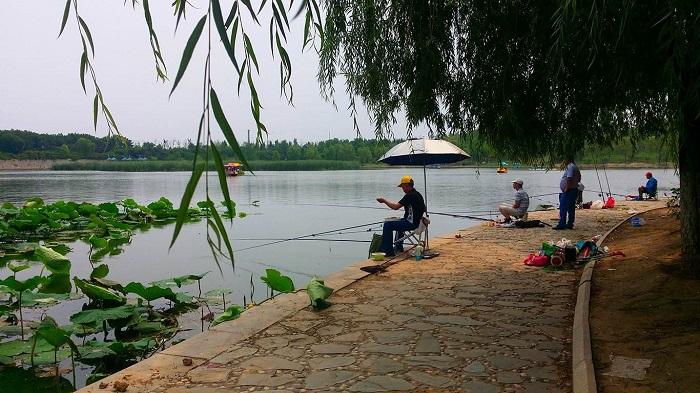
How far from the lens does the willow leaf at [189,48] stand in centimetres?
141

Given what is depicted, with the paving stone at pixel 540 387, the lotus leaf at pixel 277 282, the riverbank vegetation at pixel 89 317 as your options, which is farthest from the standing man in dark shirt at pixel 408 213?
the paving stone at pixel 540 387

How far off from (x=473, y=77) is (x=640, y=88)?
1.42 meters

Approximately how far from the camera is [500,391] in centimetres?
323

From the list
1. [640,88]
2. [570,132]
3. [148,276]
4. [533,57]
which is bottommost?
[148,276]

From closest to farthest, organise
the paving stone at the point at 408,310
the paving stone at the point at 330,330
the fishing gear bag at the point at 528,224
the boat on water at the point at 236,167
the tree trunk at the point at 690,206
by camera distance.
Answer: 1. the boat on water at the point at 236,167
2. the paving stone at the point at 330,330
3. the tree trunk at the point at 690,206
4. the paving stone at the point at 408,310
5. the fishing gear bag at the point at 528,224

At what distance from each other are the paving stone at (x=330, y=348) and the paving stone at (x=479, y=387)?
102 cm

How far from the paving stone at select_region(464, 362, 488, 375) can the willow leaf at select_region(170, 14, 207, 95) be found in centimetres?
284

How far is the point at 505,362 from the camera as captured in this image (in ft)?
12.2

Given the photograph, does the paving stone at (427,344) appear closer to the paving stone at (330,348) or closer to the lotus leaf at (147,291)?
the paving stone at (330,348)

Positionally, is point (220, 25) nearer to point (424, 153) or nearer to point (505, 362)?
point (505, 362)

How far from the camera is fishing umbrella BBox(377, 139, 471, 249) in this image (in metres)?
8.62

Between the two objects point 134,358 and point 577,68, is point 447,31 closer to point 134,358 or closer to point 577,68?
point 577,68

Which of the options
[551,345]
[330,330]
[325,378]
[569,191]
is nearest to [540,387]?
[551,345]

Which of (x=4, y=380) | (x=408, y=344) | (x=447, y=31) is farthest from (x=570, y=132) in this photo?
(x=4, y=380)
